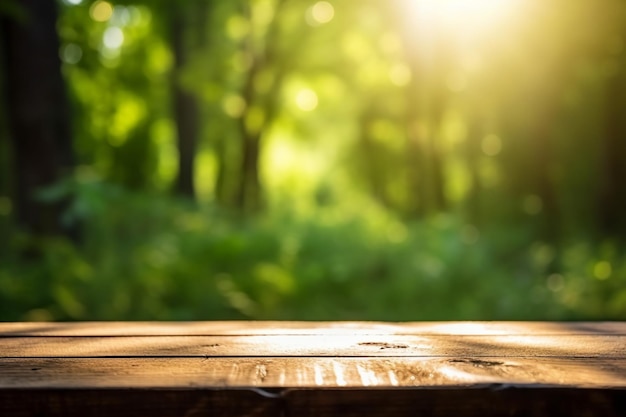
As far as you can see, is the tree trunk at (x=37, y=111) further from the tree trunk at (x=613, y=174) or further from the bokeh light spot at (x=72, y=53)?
the tree trunk at (x=613, y=174)

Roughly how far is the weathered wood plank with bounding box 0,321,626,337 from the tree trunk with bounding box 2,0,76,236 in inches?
271

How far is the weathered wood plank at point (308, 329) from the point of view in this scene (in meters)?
2.37

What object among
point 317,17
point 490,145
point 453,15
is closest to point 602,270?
point 453,15

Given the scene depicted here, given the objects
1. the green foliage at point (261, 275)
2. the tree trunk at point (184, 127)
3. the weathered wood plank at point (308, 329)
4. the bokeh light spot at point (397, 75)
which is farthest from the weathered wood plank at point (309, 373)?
the bokeh light spot at point (397, 75)

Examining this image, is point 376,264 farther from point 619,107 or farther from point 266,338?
point 266,338

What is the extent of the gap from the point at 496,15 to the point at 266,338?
11.5 metres

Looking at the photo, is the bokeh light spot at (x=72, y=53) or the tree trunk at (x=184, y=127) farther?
the tree trunk at (x=184, y=127)

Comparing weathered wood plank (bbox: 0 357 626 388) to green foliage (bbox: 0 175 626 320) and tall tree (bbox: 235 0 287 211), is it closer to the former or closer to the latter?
green foliage (bbox: 0 175 626 320)

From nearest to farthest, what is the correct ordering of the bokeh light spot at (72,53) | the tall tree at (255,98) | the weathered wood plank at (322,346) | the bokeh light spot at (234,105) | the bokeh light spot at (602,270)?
the weathered wood plank at (322,346), the bokeh light spot at (602,270), the bokeh light spot at (72,53), the tall tree at (255,98), the bokeh light spot at (234,105)

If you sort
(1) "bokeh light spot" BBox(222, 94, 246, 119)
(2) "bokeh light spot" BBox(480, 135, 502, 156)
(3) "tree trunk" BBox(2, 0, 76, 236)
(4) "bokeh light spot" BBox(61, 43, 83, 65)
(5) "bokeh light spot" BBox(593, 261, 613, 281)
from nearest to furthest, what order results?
(3) "tree trunk" BBox(2, 0, 76, 236) → (5) "bokeh light spot" BBox(593, 261, 613, 281) → (4) "bokeh light spot" BBox(61, 43, 83, 65) → (1) "bokeh light spot" BBox(222, 94, 246, 119) → (2) "bokeh light spot" BBox(480, 135, 502, 156)

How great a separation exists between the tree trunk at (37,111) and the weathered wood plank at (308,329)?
687 cm

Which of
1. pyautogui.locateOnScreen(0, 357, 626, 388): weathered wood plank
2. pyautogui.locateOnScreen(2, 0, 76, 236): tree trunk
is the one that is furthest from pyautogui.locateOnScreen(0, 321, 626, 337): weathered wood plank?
pyautogui.locateOnScreen(2, 0, 76, 236): tree trunk

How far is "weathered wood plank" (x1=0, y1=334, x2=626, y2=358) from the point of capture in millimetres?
1999

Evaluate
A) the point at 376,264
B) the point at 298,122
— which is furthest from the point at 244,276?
the point at 298,122
